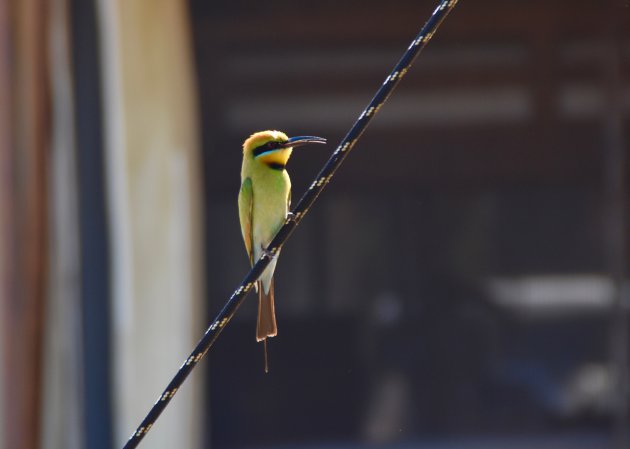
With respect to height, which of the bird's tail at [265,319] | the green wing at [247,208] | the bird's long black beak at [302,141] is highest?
the bird's long black beak at [302,141]

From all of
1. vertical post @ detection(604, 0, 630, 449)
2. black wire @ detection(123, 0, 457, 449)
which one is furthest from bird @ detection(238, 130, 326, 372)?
vertical post @ detection(604, 0, 630, 449)

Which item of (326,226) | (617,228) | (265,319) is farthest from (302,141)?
(617,228)

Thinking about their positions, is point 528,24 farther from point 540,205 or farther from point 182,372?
point 182,372

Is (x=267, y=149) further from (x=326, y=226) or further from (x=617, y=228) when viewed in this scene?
(x=617, y=228)

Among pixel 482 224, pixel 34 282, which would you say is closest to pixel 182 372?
pixel 34 282

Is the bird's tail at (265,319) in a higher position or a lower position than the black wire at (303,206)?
lower

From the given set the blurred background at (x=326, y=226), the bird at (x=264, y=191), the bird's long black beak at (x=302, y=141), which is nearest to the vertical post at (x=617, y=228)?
the blurred background at (x=326, y=226)

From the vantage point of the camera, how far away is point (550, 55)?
9.05 ft

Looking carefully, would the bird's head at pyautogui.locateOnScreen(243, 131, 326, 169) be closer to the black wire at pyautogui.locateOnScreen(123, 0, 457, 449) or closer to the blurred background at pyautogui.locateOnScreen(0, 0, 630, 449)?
the black wire at pyautogui.locateOnScreen(123, 0, 457, 449)

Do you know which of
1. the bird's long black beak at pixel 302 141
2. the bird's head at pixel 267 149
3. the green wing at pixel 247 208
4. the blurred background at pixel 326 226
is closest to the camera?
the bird's long black beak at pixel 302 141

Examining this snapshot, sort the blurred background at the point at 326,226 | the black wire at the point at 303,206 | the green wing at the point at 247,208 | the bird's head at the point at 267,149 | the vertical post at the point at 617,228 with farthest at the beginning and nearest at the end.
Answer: the vertical post at the point at 617,228 → the blurred background at the point at 326,226 → the green wing at the point at 247,208 → the bird's head at the point at 267,149 → the black wire at the point at 303,206

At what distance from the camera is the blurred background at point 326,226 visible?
258 centimetres

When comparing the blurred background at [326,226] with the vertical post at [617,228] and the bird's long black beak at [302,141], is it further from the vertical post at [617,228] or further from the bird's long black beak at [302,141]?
the bird's long black beak at [302,141]

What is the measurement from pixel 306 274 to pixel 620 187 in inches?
29.8
